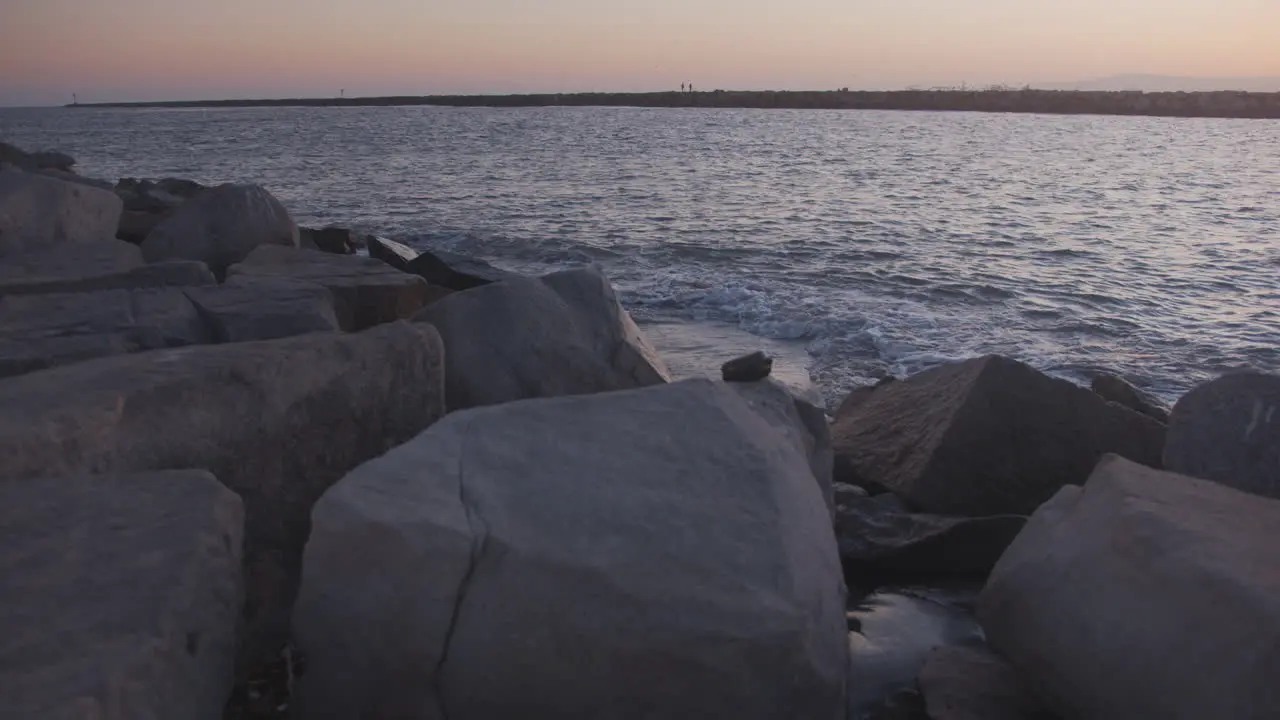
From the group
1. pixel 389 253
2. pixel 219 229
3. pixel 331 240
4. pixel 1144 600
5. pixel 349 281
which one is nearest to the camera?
pixel 1144 600

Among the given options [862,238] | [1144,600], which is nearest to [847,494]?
[1144,600]

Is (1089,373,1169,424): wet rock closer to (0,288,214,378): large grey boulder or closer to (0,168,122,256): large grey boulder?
(0,288,214,378): large grey boulder

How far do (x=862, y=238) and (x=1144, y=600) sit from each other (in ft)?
42.1

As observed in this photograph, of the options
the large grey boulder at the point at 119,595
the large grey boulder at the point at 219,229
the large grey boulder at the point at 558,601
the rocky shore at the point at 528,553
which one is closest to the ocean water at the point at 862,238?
the large grey boulder at the point at 219,229

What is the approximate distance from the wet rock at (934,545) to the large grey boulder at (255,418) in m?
1.70

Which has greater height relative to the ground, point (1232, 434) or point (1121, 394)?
point (1232, 434)

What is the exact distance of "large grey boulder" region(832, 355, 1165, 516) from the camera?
13.8ft

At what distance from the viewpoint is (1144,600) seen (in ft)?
7.43

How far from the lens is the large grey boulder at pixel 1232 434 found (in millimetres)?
3314

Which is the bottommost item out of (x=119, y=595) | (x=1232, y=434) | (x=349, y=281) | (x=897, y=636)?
(x=897, y=636)

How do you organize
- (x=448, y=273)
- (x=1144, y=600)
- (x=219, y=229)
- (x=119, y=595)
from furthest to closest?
(x=448, y=273)
(x=219, y=229)
(x=1144, y=600)
(x=119, y=595)

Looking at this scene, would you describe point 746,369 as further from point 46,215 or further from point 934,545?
point 46,215

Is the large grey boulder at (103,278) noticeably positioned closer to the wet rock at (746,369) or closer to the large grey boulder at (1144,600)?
the wet rock at (746,369)

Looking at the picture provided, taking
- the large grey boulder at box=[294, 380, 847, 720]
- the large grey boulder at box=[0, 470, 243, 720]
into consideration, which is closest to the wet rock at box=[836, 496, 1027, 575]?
the large grey boulder at box=[294, 380, 847, 720]
